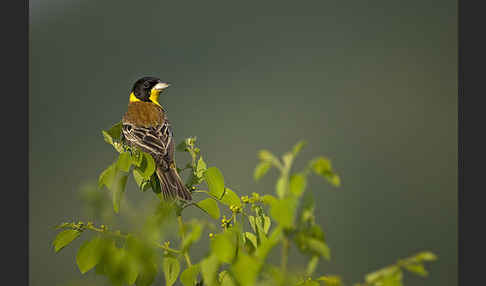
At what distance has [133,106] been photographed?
1406 millimetres

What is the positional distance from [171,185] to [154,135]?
12.2 inches

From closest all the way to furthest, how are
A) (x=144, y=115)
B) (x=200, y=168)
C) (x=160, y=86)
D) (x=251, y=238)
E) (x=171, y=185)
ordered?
(x=251, y=238) → (x=200, y=168) → (x=171, y=185) → (x=144, y=115) → (x=160, y=86)

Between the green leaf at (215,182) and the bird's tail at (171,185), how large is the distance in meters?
0.12

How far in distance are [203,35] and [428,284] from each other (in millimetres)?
2046

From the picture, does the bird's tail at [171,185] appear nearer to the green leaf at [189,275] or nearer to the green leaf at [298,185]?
the green leaf at [189,275]

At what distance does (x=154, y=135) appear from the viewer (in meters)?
1.19

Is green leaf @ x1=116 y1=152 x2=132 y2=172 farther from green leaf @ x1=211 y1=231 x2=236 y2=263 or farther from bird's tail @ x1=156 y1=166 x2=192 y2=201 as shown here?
green leaf @ x1=211 y1=231 x2=236 y2=263

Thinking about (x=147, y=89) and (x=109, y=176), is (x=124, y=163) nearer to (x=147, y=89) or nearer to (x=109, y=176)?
(x=109, y=176)

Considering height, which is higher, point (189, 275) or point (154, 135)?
point (154, 135)

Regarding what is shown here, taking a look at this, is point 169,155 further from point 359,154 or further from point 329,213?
point 359,154

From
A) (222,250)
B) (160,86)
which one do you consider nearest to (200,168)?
(222,250)

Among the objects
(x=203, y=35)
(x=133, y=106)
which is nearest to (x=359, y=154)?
(x=203, y=35)

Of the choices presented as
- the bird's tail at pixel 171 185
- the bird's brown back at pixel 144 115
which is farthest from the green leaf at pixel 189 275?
the bird's brown back at pixel 144 115

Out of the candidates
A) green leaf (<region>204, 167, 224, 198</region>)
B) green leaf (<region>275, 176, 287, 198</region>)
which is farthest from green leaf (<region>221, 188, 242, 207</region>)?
green leaf (<region>275, 176, 287, 198</region>)
